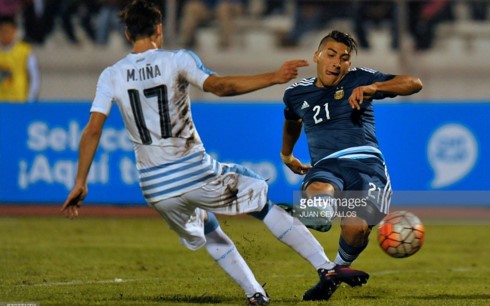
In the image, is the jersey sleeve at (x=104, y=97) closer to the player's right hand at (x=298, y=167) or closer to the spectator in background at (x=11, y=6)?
the player's right hand at (x=298, y=167)

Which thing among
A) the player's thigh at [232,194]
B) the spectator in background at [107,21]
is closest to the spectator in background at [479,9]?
the spectator in background at [107,21]

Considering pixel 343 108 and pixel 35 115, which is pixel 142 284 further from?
pixel 35 115

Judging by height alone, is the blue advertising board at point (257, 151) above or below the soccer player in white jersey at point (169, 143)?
below

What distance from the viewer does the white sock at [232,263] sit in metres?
7.49

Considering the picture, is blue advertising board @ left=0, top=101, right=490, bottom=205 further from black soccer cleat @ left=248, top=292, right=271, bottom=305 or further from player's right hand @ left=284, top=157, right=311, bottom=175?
black soccer cleat @ left=248, top=292, right=271, bottom=305

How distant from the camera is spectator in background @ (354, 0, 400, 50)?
17.8 metres

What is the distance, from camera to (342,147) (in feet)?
26.7

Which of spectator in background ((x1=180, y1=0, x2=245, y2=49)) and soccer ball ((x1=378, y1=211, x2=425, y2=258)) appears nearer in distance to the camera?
soccer ball ((x1=378, y1=211, x2=425, y2=258))

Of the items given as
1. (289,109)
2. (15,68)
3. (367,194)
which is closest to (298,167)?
(289,109)

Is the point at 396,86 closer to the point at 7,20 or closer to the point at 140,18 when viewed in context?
the point at 140,18

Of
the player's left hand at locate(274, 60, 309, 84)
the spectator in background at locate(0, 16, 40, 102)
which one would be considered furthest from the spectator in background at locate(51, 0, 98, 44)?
the player's left hand at locate(274, 60, 309, 84)

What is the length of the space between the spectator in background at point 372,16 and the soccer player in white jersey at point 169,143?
10735 millimetres

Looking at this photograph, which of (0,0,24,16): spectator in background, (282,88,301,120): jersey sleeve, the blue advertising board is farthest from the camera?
(0,0,24,16): spectator in background

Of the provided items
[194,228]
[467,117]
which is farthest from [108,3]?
[194,228]
